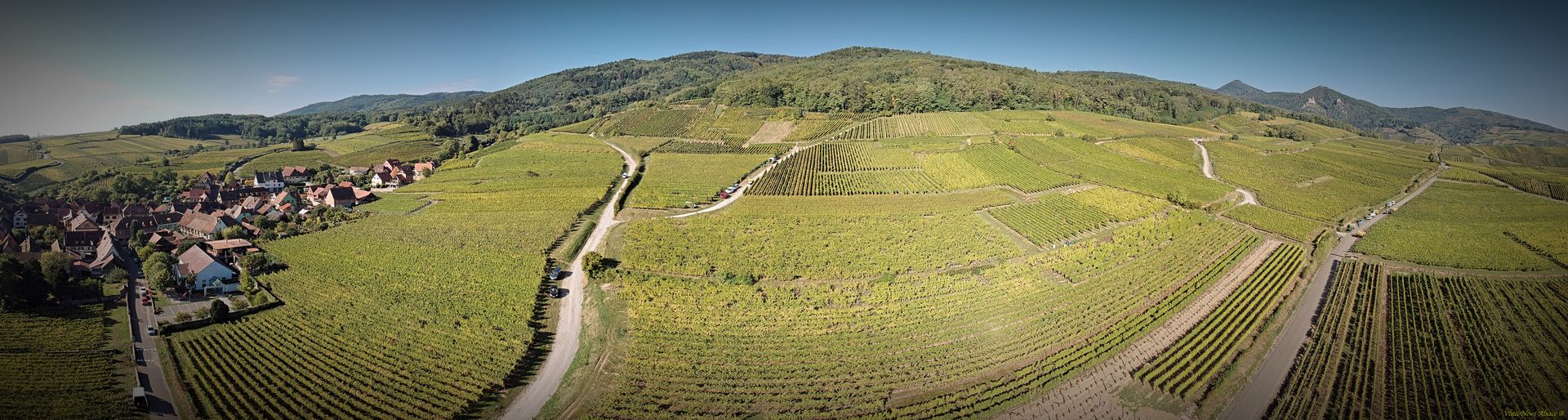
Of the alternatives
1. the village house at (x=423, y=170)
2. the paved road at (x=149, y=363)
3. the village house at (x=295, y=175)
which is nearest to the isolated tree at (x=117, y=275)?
the paved road at (x=149, y=363)

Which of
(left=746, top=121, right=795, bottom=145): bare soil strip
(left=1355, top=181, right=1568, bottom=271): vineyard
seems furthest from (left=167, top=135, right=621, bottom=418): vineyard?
(left=1355, top=181, right=1568, bottom=271): vineyard

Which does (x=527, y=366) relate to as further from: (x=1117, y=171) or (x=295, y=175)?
(x=295, y=175)

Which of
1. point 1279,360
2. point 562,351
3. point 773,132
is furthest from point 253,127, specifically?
point 1279,360

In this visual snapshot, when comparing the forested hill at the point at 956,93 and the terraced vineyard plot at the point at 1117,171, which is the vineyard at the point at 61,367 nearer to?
the terraced vineyard plot at the point at 1117,171

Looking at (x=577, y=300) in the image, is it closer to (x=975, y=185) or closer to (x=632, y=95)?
(x=975, y=185)

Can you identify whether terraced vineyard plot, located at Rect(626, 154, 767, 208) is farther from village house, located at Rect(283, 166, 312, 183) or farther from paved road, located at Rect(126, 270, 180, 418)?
village house, located at Rect(283, 166, 312, 183)

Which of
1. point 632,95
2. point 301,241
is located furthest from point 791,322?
point 632,95

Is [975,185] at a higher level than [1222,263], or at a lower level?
higher
